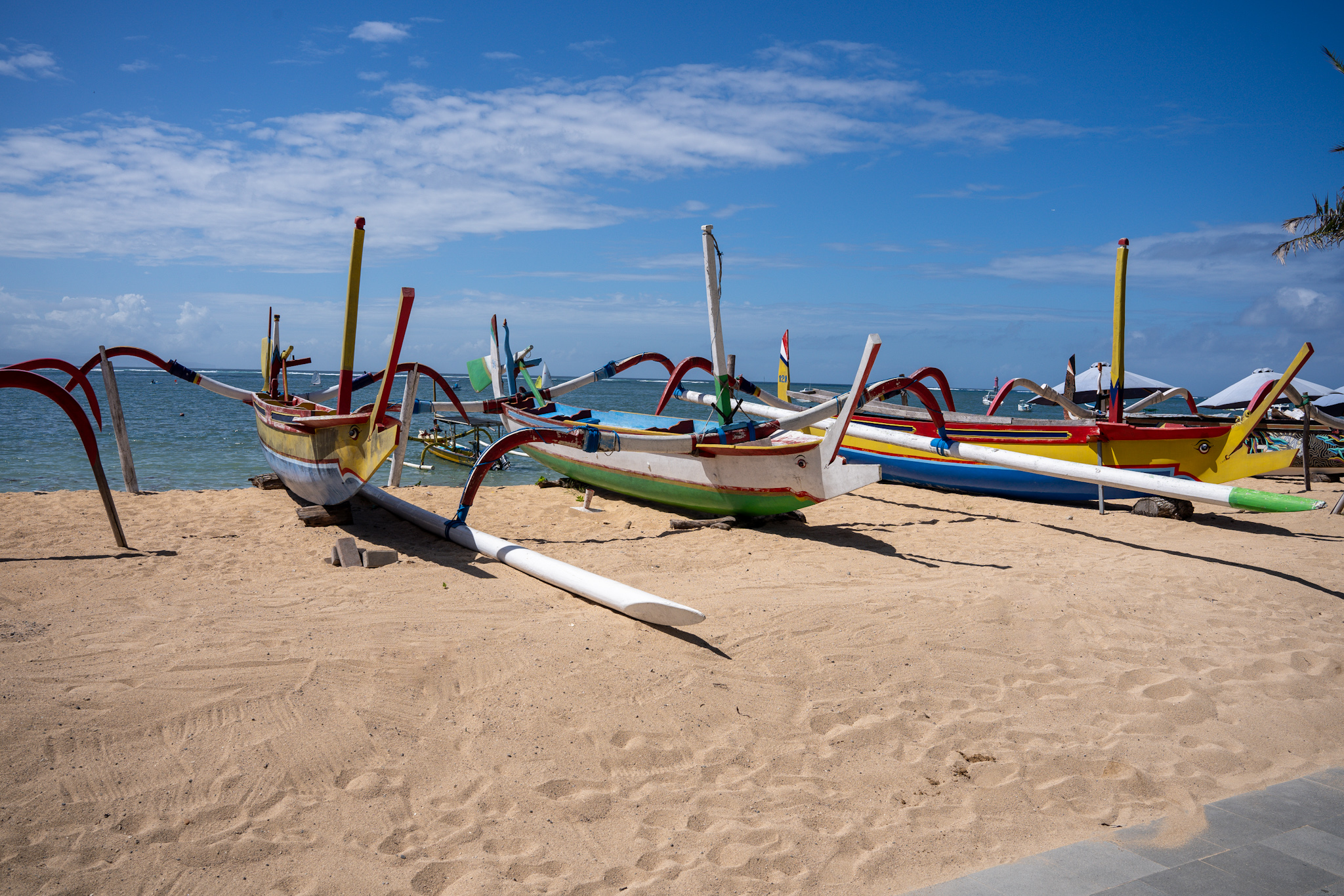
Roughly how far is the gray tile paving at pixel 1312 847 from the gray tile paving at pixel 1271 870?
0.03m

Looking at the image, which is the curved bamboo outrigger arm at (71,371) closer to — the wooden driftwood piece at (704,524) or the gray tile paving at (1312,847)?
the wooden driftwood piece at (704,524)

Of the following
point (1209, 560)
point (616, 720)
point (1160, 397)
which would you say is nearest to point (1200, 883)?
point (616, 720)

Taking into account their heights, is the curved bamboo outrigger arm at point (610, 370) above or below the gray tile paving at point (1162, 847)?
above

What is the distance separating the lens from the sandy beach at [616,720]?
255 cm

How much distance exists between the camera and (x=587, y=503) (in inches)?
352

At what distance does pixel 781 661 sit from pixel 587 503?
5.16 meters

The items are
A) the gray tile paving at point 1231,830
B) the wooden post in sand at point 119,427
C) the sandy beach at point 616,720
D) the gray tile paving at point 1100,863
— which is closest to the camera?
the gray tile paving at point 1100,863

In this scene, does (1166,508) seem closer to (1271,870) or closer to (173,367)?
(1271,870)

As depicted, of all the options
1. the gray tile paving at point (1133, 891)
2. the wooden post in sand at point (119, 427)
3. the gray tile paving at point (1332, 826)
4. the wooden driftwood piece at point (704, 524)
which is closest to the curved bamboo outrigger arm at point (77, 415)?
the wooden post in sand at point (119, 427)

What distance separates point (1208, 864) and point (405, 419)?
8.09 m

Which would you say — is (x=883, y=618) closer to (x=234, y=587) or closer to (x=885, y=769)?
(x=885, y=769)

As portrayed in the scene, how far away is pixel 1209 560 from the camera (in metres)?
6.39

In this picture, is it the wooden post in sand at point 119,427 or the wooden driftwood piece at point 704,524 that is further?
the wooden post in sand at point 119,427

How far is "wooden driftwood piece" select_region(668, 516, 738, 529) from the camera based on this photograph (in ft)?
25.6
